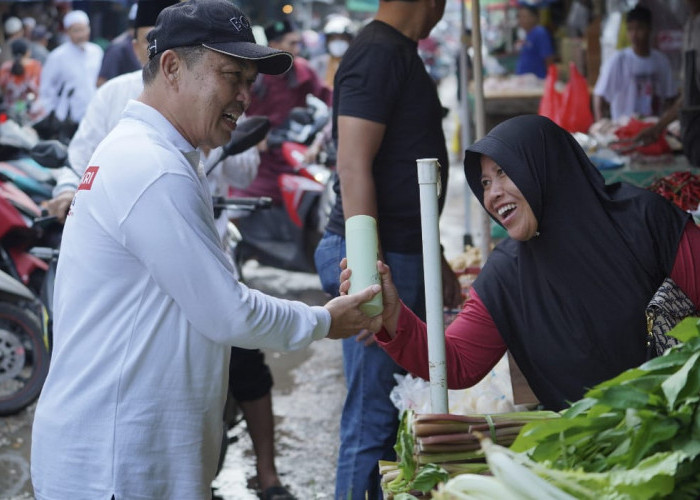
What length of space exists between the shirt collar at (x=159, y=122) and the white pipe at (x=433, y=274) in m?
0.60

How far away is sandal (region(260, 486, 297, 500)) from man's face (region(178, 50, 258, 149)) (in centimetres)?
247

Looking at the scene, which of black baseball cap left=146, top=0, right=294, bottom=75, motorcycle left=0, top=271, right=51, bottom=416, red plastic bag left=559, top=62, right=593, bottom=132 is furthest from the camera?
red plastic bag left=559, top=62, right=593, bottom=132

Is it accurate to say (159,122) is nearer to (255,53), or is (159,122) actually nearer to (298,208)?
(255,53)

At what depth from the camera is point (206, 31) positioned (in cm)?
258

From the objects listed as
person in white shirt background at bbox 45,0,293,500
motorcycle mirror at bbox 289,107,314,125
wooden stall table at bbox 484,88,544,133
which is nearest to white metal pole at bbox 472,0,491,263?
person in white shirt background at bbox 45,0,293,500

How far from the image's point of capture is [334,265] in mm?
3963

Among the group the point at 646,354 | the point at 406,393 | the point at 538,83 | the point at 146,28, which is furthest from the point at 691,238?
the point at 538,83

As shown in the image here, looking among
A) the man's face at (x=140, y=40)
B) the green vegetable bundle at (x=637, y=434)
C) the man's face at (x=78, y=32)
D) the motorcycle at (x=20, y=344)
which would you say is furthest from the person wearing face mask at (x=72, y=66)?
the green vegetable bundle at (x=637, y=434)

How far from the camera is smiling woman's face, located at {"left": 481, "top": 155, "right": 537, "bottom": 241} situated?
2951 mm

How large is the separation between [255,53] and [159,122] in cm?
30

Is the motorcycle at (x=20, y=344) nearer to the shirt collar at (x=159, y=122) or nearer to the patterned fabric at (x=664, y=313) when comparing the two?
the shirt collar at (x=159, y=122)

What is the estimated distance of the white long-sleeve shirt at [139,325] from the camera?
2434 millimetres

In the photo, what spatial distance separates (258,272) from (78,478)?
7.66 meters

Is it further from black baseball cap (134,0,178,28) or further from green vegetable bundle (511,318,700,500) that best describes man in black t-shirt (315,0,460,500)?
green vegetable bundle (511,318,700,500)
